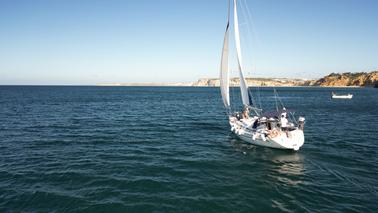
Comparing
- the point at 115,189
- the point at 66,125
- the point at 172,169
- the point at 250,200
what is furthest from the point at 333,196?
the point at 66,125

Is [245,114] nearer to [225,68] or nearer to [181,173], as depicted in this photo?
[225,68]

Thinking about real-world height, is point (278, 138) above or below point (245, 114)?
below

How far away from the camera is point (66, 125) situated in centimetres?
3900

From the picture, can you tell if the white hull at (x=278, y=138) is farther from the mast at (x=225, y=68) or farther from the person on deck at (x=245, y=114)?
the mast at (x=225, y=68)

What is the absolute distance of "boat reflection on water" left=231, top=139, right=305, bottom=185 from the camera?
18.7 m

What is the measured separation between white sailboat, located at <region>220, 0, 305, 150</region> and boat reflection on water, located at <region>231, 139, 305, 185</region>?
683 millimetres

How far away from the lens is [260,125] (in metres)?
27.7

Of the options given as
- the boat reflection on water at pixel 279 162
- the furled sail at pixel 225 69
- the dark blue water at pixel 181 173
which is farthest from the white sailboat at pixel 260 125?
the dark blue water at pixel 181 173

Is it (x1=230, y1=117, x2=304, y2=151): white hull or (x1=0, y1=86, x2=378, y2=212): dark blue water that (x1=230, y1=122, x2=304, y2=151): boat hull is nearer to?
(x1=230, y1=117, x2=304, y2=151): white hull

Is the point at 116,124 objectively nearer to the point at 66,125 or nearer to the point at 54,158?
the point at 66,125

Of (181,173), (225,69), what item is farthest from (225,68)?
(181,173)

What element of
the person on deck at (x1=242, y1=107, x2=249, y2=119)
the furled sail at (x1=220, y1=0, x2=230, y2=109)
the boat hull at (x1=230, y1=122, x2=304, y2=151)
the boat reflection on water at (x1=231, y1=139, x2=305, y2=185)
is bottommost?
the boat reflection on water at (x1=231, y1=139, x2=305, y2=185)

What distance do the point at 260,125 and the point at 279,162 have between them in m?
6.27

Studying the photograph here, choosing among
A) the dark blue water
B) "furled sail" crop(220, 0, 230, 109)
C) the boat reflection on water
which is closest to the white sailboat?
"furled sail" crop(220, 0, 230, 109)
